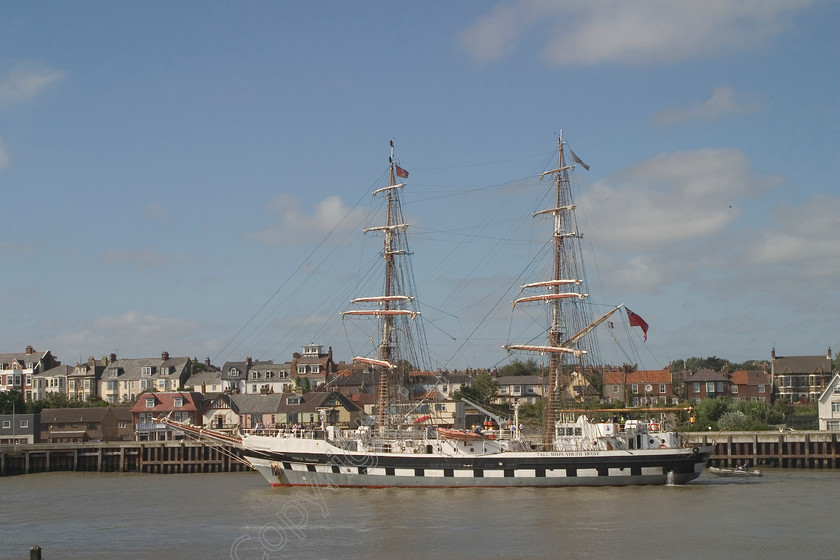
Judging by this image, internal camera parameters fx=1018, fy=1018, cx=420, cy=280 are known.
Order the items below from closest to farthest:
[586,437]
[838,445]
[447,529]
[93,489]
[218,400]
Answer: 1. [447,529]
2. [586,437]
3. [93,489]
4. [838,445]
5. [218,400]

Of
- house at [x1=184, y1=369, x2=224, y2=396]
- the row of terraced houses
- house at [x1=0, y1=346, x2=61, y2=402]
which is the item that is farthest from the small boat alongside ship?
house at [x1=0, y1=346, x2=61, y2=402]

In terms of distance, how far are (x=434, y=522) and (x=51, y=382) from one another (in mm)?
100071

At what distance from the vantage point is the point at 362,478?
199 ft

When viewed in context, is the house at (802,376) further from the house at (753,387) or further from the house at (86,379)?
the house at (86,379)

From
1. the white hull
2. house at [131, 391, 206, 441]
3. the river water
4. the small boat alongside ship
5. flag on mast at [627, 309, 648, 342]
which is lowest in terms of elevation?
the river water

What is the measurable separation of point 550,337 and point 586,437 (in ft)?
34.1

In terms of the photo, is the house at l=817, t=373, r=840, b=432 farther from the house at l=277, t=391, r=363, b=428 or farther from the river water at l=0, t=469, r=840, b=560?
the house at l=277, t=391, r=363, b=428

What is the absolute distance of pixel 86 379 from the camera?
12900cm

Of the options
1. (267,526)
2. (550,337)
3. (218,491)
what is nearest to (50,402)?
(218,491)

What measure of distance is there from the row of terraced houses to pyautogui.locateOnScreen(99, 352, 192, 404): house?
4.9 inches

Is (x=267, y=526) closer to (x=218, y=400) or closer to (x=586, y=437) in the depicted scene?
(x=586, y=437)

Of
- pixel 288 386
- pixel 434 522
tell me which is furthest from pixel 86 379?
pixel 434 522

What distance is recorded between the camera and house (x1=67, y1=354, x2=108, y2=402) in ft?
421

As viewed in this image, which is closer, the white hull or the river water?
the river water
